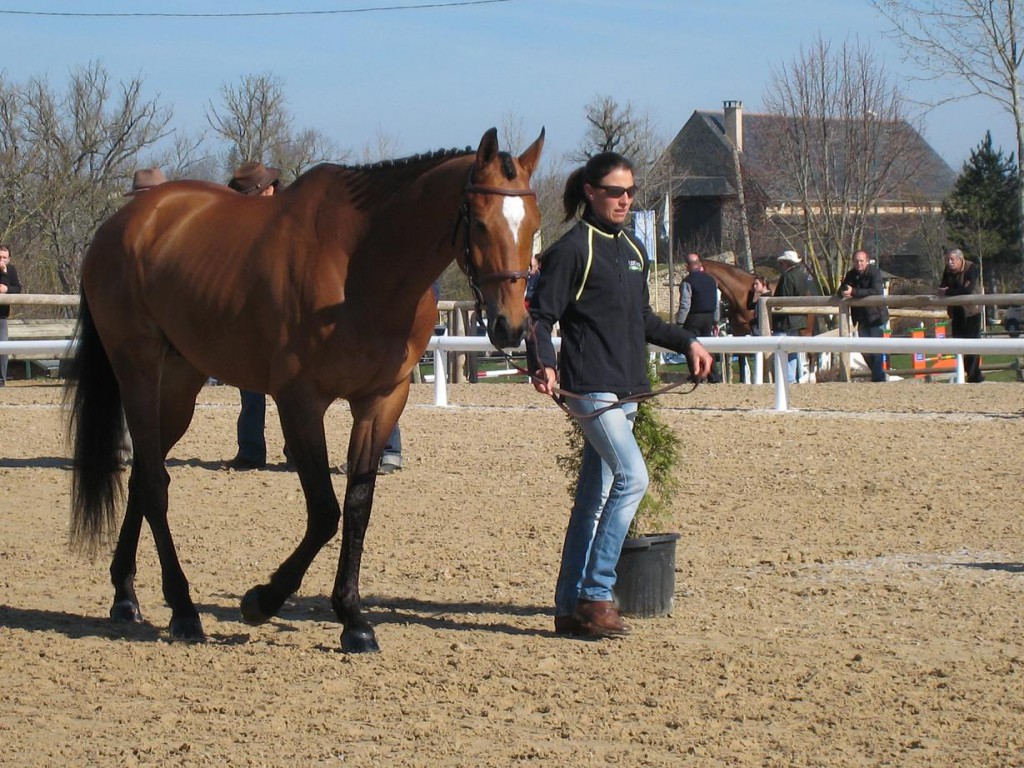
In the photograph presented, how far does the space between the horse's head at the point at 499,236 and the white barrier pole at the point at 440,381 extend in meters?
9.64

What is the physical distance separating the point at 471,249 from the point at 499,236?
0.15m

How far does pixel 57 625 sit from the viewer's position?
6.21m

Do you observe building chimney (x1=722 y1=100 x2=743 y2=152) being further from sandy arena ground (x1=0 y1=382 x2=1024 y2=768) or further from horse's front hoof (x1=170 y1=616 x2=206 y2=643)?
horse's front hoof (x1=170 y1=616 x2=206 y2=643)

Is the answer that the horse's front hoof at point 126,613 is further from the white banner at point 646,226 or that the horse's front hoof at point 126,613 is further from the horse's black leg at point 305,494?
the white banner at point 646,226

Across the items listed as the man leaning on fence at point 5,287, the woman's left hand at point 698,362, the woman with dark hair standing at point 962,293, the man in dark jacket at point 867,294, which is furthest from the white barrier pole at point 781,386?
the man leaning on fence at point 5,287

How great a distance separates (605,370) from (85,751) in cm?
249

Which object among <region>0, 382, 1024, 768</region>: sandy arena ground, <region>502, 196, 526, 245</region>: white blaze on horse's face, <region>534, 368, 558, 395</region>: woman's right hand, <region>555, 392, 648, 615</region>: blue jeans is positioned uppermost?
<region>502, 196, 526, 245</region>: white blaze on horse's face

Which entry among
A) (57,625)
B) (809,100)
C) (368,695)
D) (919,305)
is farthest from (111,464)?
(809,100)

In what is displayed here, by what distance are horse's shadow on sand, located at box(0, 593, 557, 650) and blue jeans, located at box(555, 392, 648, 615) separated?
343 mm

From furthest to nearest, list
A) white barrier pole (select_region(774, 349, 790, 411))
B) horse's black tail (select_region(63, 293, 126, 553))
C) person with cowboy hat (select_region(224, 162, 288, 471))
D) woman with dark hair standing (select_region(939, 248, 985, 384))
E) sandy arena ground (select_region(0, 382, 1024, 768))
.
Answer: woman with dark hair standing (select_region(939, 248, 985, 384)) < white barrier pole (select_region(774, 349, 790, 411)) < person with cowboy hat (select_region(224, 162, 288, 471)) < horse's black tail (select_region(63, 293, 126, 553)) < sandy arena ground (select_region(0, 382, 1024, 768))

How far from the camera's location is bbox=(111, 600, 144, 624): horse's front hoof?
248 inches

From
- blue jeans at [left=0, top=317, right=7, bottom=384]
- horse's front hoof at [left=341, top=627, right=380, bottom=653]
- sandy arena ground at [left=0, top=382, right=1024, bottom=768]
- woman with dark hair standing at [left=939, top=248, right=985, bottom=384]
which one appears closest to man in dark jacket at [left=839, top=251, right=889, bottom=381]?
woman with dark hair standing at [left=939, top=248, right=985, bottom=384]

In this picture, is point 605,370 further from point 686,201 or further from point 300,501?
point 686,201

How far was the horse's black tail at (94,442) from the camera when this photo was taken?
271 inches
